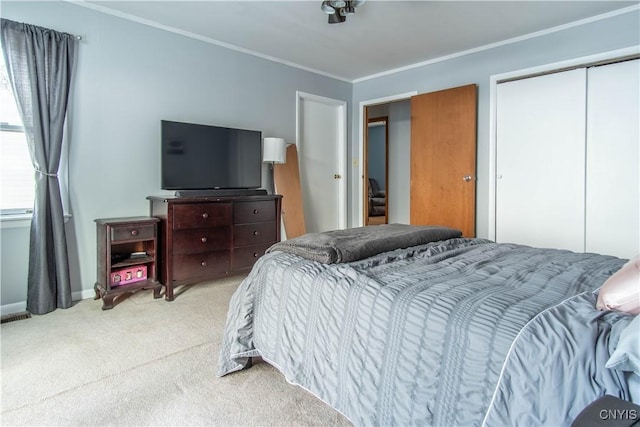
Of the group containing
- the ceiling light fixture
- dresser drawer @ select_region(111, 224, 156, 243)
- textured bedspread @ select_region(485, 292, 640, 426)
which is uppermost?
the ceiling light fixture

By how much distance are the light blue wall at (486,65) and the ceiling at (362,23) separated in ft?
0.38

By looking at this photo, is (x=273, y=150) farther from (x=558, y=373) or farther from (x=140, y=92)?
(x=558, y=373)

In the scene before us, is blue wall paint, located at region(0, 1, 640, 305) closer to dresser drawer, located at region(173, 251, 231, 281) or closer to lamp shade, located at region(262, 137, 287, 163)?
lamp shade, located at region(262, 137, 287, 163)

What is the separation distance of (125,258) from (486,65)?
13.5ft

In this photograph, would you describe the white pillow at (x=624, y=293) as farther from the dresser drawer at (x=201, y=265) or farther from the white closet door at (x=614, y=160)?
the dresser drawer at (x=201, y=265)

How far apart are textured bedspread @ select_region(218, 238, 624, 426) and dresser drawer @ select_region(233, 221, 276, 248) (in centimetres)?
162

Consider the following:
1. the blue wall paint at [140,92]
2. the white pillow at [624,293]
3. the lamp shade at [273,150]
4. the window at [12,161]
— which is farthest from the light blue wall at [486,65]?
the window at [12,161]

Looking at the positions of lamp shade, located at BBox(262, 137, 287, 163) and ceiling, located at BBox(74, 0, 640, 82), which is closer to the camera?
ceiling, located at BBox(74, 0, 640, 82)

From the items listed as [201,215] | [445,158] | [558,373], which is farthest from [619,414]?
[445,158]

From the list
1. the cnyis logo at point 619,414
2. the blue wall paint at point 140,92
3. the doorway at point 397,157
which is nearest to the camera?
the cnyis logo at point 619,414

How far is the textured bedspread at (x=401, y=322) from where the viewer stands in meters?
1.11

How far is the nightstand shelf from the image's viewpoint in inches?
114

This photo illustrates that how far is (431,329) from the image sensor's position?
1.20 metres

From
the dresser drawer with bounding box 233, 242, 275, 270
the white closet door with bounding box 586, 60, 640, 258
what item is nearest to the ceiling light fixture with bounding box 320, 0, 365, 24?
the dresser drawer with bounding box 233, 242, 275, 270
